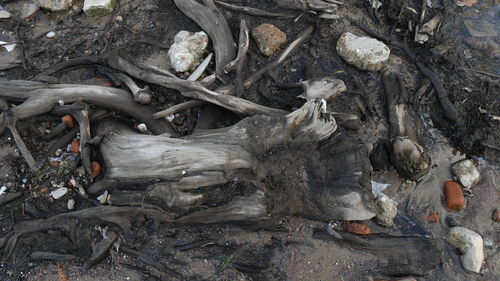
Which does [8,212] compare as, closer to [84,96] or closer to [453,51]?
[84,96]

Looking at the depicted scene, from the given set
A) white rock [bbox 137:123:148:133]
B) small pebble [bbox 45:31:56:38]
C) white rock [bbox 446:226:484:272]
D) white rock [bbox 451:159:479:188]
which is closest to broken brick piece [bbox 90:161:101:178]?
white rock [bbox 137:123:148:133]

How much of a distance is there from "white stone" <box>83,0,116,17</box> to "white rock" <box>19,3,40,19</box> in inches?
26.7

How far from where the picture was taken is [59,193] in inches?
151

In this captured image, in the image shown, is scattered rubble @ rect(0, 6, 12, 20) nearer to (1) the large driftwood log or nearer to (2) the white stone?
(2) the white stone

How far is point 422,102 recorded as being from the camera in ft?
15.6

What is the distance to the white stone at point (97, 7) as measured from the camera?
5129 millimetres

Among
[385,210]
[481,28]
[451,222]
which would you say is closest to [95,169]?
[385,210]

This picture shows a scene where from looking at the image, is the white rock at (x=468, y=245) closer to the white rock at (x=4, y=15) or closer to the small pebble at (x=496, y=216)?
the small pebble at (x=496, y=216)

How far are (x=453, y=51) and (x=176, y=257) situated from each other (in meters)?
4.36

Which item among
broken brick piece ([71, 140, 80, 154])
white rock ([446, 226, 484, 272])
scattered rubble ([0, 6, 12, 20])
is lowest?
white rock ([446, 226, 484, 272])

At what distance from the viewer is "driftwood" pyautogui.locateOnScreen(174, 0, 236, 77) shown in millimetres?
4719

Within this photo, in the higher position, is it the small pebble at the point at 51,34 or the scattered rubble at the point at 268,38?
the small pebble at the point at 51,34

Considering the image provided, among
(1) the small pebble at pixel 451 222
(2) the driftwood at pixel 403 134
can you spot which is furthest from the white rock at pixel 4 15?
(1) the small pebble at pixel 451 222

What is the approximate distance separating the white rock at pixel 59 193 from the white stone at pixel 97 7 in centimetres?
247
